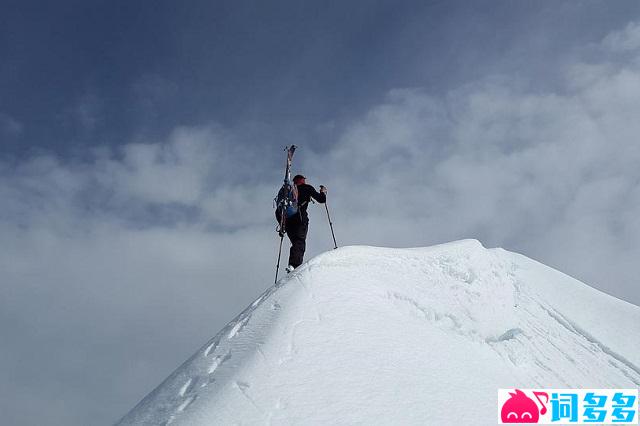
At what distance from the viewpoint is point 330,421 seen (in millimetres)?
4043

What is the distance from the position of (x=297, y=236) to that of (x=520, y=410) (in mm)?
5243

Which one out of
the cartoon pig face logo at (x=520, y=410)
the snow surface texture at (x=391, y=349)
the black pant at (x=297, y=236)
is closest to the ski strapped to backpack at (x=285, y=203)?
the black pant at (x=297, y=236)

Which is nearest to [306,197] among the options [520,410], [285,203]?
[285,203]

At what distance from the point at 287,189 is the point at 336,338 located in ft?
15.8

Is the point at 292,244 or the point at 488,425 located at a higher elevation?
the point at 292,244

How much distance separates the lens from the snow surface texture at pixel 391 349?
4.38 meters

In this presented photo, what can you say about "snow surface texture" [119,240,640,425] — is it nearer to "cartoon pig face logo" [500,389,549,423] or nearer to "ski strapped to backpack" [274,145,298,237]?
"cartoon pig face logo" [500,389,549,423]

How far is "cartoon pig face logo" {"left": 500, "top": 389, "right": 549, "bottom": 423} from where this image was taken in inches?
188

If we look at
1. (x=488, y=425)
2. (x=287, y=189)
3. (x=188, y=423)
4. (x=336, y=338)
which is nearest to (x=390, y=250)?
(x=287, y=189)

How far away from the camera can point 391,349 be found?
206 inches

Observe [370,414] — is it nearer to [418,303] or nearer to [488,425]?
[488,425]

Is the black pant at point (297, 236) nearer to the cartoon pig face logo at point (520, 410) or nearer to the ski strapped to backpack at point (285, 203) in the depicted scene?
the ski strapped to backpack at point (285, 203)

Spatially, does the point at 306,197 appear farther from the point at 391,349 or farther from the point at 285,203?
the point at 391,349

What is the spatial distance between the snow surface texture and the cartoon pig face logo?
13 centimetres
